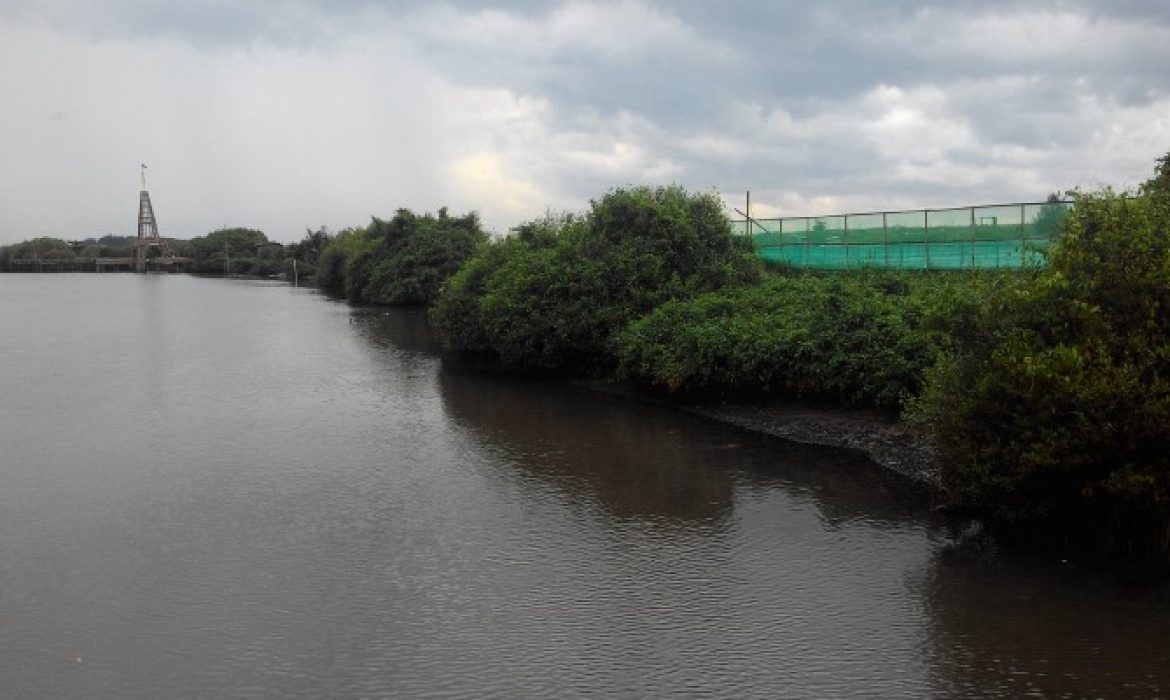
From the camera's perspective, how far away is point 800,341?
20.5 metres

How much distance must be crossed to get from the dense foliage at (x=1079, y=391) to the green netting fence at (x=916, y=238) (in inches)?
486

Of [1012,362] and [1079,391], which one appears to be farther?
[1012,362]

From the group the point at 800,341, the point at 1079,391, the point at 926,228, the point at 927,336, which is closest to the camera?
the point at 1079,391

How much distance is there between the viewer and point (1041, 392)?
463 inches

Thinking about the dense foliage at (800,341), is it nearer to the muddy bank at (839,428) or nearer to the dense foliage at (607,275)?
the muddy bank at (839,428)

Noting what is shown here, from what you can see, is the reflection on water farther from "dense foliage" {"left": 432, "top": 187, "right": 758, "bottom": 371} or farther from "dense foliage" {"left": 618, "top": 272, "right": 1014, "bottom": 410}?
"dense foliage" {"left": 432, "top": 187, "right": 758, "bottom": 371}

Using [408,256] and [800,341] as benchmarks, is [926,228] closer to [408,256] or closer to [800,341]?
[800,341]

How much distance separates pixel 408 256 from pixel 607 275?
123 feet

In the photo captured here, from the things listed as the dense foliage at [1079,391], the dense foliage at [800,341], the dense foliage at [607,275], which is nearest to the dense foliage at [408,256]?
the dense foliage at [607,275]

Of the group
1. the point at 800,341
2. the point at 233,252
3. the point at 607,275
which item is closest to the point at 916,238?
the point at 607,275

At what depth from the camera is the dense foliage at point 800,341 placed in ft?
61.7

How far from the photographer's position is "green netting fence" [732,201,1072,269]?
92.9ft

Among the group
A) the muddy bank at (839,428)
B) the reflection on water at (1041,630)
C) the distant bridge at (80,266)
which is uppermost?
the distant bridge at (80,266)

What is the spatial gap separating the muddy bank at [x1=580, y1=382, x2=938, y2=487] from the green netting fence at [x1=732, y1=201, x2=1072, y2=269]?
298 inches
